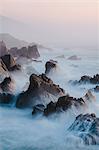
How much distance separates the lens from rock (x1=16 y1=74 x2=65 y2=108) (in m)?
15.1

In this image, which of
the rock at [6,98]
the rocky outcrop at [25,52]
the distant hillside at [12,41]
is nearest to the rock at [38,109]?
the rock at [6,98]

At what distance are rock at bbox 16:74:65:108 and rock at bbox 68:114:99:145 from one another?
2721mm

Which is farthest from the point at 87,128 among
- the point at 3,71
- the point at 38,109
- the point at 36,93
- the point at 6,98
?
the point at 3,71

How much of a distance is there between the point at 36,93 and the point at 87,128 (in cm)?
356

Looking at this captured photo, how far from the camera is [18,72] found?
20.4 metres

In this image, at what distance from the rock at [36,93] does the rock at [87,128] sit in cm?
Result: 272

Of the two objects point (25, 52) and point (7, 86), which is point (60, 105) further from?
point (25, 52)

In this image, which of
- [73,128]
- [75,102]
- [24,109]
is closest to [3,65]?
[24,109]

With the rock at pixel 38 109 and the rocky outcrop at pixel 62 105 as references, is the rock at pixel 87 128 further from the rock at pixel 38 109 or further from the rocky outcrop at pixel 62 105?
the rock at pixel 38 109

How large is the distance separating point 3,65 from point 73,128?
7.71 m

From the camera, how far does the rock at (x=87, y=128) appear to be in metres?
11.6

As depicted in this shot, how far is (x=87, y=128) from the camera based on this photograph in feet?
39.5

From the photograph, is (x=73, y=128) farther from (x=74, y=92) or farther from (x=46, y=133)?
(x=74, y=92)

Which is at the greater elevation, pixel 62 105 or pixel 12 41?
pixel 12 41
